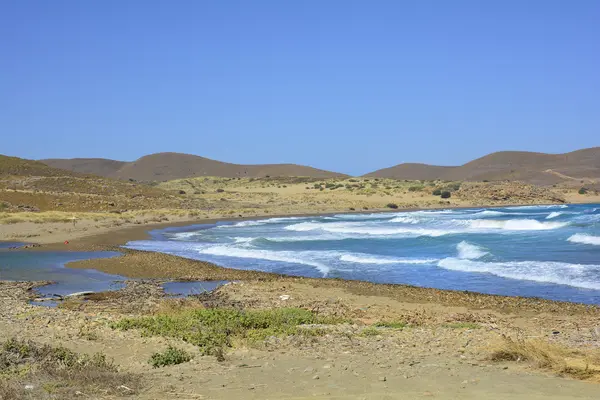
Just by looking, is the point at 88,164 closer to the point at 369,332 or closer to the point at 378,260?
the point at 378,260

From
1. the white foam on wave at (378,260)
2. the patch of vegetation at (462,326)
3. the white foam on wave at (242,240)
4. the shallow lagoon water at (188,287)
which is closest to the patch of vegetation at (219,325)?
the patch of vegetation at (462,326)

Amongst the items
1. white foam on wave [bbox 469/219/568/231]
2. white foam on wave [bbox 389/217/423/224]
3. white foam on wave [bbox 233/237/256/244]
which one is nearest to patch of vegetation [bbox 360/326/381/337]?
white foam on wave [bbox 233/237/256/244]

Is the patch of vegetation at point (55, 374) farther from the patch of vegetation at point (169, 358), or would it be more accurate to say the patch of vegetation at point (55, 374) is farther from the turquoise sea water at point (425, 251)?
the turquoise sea water at point (425, 251)

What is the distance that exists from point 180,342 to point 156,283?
8.66 m

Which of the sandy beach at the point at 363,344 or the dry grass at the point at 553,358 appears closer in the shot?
the sandy beach at the point at 363,344

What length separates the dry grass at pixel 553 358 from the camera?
22.8 ft

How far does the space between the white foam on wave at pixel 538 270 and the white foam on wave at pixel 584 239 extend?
7671 mm

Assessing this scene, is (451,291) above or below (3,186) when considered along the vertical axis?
below

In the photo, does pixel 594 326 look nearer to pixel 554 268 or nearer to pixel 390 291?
pixel 390 291

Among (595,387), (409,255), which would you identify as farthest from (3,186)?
(595,387)

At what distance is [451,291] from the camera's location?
1598cm

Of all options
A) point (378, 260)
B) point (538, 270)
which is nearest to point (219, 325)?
point (538, 270)

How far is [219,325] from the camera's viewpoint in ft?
32.4

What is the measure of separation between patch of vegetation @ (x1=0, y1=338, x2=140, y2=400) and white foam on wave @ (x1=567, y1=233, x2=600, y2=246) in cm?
2521
